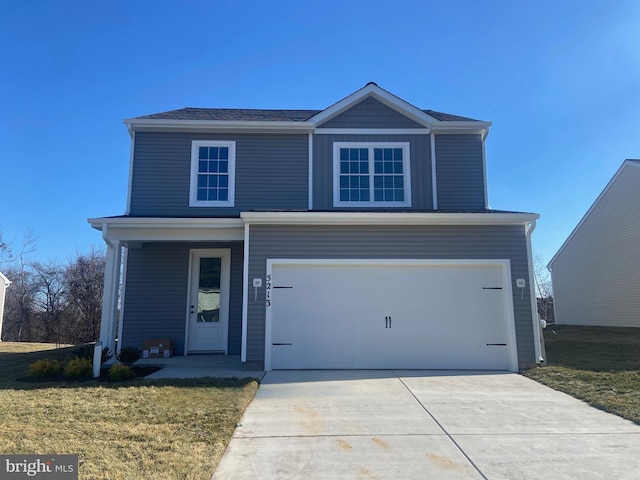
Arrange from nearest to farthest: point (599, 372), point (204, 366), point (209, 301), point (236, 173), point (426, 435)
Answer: point (426, 435)
point (599, 372)
point (204, 366)
point (209, 301)
point (236, 173)

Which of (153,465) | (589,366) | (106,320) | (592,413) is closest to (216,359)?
(106,320)

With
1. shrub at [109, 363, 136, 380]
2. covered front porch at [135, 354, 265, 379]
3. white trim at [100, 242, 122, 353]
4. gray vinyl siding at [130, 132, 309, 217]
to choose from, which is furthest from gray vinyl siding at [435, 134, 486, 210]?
shrub at [109, 363, 136, 380]

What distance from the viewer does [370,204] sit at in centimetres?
1109

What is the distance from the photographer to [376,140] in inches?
456

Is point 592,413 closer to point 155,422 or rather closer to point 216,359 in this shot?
point 155,422

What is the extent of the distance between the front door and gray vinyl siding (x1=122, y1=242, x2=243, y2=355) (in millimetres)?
160

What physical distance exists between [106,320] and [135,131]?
Answer: 5156 millimetres

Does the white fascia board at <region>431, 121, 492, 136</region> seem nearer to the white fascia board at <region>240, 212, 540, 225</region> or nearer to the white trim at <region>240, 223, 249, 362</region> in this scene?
the white fascia board at <region>240, 212, 540, 225</region>

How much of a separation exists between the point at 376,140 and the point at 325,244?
413 cm

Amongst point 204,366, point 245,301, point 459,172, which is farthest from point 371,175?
point 204,366

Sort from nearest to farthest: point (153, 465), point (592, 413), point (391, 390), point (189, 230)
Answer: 1. point (153, 465)
2. point (592, 413)
3. point (391, 390)
4. point (189, 230)

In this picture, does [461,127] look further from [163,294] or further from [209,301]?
[163,294]

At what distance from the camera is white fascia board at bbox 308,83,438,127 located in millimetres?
11500

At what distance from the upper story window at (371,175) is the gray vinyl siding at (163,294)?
320 cm
